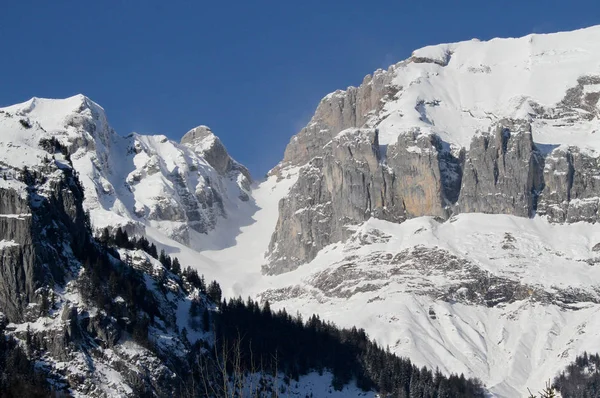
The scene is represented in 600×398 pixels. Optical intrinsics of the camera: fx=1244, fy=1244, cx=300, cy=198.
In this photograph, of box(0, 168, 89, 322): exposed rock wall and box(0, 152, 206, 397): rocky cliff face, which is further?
box(0, 168, 89, 322): exposed rock wall

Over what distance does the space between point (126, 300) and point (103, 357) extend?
11845 mm

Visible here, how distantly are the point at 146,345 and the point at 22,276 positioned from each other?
57.7 feet

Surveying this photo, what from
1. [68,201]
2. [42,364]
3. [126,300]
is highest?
[68,201]

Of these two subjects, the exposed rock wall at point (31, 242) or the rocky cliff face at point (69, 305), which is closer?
the rocky cliff face at point (69, 305)

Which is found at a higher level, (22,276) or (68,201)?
(68,201)

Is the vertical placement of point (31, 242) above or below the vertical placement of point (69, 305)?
above

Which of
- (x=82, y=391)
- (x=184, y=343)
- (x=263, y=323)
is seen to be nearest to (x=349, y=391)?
(x=263, y=323)

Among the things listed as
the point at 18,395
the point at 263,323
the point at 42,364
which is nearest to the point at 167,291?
the point at 263,323

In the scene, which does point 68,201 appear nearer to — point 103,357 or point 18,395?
point 103,357

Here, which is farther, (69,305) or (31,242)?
(31,242)

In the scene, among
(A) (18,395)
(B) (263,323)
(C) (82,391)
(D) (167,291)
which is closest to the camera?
(A) (18,395)

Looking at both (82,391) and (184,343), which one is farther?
(184,343)

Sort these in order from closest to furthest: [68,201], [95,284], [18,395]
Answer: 1. [18,395]
2. [95,284]
3. [68,201]

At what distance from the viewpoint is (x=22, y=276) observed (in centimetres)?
14462
